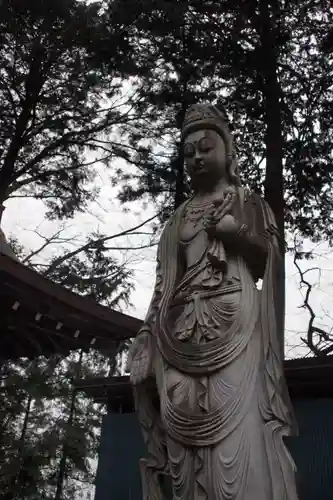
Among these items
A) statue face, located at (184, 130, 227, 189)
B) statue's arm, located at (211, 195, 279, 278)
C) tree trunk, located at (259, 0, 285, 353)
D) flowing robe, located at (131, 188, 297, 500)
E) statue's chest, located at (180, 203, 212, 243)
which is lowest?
flowing robe, located at (131, 188, 297, 500)

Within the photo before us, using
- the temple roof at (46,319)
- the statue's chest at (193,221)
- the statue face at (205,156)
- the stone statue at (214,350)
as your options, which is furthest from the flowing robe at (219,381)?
the temple roof at (46,319)

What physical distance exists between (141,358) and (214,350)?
1.70 feet

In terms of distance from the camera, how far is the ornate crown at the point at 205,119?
4.12 metres

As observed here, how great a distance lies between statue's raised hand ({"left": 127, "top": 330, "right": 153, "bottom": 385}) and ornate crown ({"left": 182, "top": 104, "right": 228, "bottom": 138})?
133 cm

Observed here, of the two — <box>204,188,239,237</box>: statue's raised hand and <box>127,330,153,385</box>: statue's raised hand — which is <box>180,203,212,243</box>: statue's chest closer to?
<box>204,188,239,237</box>: statue's raised hand

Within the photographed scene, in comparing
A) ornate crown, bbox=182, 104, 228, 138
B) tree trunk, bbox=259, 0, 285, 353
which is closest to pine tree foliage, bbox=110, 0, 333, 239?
tree trunk, bbox=259, 0, 285, 353

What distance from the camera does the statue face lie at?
13.3 ft

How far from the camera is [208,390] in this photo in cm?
338

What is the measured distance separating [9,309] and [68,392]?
1.46 metres

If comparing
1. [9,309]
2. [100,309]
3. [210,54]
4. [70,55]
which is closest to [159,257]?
[100,309]

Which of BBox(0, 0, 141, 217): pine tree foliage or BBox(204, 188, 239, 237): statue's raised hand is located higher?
BBox(0, 0, 141, 217): pine tree foliage

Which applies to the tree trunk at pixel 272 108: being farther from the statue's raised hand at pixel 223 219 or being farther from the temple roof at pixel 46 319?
the statue's raised hand at pixel 223 219

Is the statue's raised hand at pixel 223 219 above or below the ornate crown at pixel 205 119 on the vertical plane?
below

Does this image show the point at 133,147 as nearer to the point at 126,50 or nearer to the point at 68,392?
the point at 126,50
